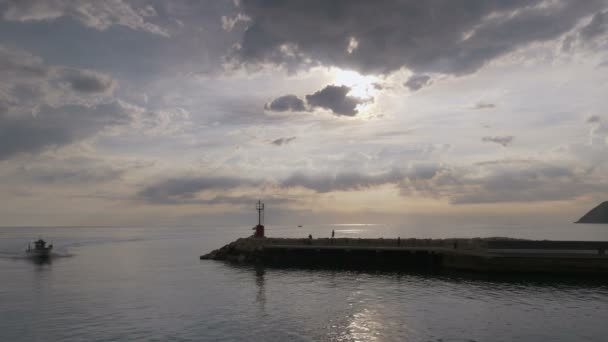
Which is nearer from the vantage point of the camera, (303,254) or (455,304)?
(455,304)

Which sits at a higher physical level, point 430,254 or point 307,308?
point 430,254

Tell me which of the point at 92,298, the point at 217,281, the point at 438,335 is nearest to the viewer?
the point at 438,335

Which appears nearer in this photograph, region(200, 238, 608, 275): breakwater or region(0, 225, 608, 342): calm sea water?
region(0, 225, 608, 342): calm sea water

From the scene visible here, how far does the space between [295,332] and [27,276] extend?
43.6 m

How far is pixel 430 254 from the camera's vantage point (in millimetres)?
50312

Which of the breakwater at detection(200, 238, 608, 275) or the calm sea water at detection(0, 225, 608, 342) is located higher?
the breakwater at detection(200, 238, 608, 275)

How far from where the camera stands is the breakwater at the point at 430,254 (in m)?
43.2

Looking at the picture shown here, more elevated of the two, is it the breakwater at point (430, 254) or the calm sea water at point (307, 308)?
the breakwater at point (430, 254)

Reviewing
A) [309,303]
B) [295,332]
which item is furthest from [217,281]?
[295,332]

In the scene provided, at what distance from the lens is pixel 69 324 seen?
26.8 meters

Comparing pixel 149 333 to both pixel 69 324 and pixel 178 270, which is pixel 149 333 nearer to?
pixel 69 324

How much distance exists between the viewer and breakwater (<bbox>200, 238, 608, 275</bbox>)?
43.2 metres

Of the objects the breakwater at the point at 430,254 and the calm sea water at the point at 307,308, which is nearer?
the calm sea water at the point at 307,308

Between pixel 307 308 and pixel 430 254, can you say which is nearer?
pixel 307 308
